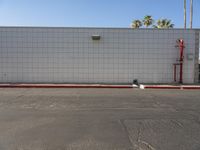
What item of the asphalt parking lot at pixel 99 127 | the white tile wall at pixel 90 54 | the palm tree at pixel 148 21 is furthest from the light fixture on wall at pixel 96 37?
the palm tree at pixel 148 21

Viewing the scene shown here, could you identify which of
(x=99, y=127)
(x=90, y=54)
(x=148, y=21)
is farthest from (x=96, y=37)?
(x=148, y=21)

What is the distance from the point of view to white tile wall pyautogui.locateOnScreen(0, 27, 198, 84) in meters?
15.2

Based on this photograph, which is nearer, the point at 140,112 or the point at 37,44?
the point at 140,112

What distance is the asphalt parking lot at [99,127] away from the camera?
422 centimetres

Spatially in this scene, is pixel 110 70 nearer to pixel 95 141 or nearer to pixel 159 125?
pixel 159 125

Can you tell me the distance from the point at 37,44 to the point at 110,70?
5.66 metres

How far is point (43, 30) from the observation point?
15.2 m

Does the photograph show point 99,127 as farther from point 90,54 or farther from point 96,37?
point 96,37

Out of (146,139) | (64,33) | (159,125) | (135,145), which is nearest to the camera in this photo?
(135,145)

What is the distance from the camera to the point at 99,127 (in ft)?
17.4

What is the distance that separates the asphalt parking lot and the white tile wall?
7453 mm

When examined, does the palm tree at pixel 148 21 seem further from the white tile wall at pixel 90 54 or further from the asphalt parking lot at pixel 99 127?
the asphalt parking lot at pixel 99 127

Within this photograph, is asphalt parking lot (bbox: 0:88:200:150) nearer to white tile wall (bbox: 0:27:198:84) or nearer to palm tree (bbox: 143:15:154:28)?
white tile wall (bbox: 0:27:198:84)

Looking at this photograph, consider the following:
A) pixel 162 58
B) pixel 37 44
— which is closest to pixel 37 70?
pixel 37 44
